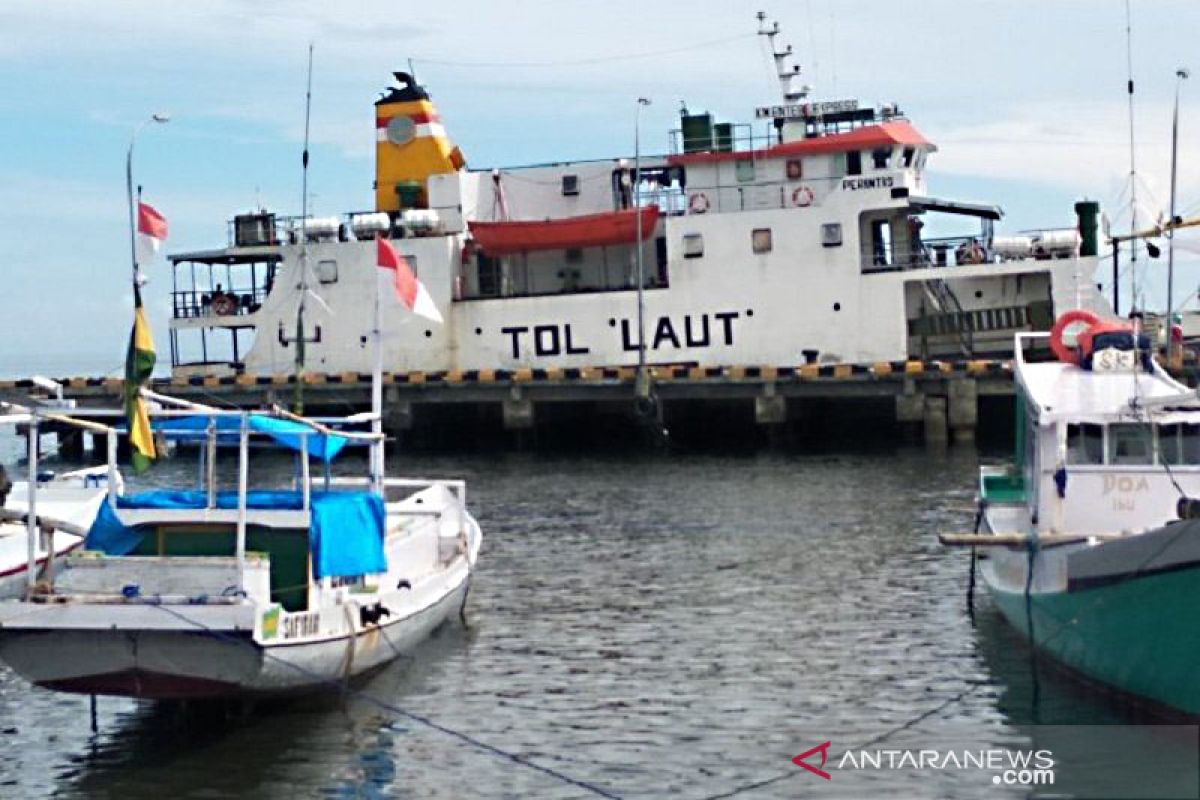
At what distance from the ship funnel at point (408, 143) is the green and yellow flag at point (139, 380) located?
137 feet

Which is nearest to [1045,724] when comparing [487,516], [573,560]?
[573,560]

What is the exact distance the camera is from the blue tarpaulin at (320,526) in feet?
69.6

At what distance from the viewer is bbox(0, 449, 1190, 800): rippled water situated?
18.8m

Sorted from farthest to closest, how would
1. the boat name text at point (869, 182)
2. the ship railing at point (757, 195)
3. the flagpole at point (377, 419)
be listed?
the ship railing at point (757, 195)
the boat name text at point (869, 182)
the flagpole at point (377, 419)

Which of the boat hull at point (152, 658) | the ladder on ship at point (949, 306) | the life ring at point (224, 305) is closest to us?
the boat hull at point (152, 658)

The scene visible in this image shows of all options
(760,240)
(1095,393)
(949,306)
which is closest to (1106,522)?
(1095,393)

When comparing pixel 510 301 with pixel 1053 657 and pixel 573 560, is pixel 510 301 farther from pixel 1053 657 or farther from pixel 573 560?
pixel 1053 657

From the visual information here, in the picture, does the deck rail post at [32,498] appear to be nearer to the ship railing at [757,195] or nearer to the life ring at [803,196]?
the ship railing at [757,195]

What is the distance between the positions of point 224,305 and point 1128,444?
4365 cm

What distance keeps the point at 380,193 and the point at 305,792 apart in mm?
46822

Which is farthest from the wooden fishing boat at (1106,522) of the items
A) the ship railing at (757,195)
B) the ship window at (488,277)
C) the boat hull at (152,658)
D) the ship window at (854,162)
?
the ship window at (488,277)

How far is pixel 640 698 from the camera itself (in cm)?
2195

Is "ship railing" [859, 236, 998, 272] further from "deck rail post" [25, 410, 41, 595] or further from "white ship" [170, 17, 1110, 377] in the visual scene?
"deck rail post" [25, 410, 41, 595]

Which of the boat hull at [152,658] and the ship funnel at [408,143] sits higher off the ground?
the ship funnel at [408,143]
